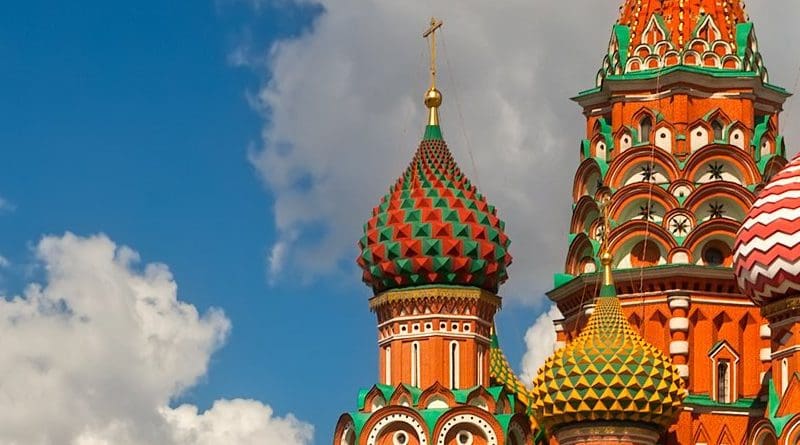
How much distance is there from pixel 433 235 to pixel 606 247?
3911 millimetres

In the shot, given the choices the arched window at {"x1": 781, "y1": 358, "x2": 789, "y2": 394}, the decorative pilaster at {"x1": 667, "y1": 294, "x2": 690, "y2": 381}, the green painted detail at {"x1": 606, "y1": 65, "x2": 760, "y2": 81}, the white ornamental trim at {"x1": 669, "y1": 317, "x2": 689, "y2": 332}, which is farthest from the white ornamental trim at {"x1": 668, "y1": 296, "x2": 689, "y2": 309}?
the green painted detail at {"x1": 606, "y1": 65, "x2": 760, "y2": 81}

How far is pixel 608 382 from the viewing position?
48.5 metres

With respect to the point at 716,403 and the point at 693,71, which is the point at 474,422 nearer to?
the point at 716,403

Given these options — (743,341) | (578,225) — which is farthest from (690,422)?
(578,225)

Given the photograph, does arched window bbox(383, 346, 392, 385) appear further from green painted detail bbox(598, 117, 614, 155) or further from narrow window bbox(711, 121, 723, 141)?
narrow window bbox(711, 121, 723, 141)

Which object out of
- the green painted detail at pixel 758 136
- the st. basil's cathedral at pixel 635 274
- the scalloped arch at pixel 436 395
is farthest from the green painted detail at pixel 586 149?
the scalloped arch at pixel 436 395

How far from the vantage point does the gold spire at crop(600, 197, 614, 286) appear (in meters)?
51.4

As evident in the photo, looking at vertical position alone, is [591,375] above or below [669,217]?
below

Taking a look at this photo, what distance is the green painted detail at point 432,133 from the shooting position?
53.4 meters

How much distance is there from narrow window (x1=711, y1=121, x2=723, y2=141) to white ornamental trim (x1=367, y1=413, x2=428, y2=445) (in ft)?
31.9

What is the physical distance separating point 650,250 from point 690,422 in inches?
158

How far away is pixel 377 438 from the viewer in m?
50.8

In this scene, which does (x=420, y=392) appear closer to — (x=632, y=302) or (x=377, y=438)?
(x=377, y=438)

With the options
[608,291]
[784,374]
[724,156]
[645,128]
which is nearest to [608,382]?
[608,291]
